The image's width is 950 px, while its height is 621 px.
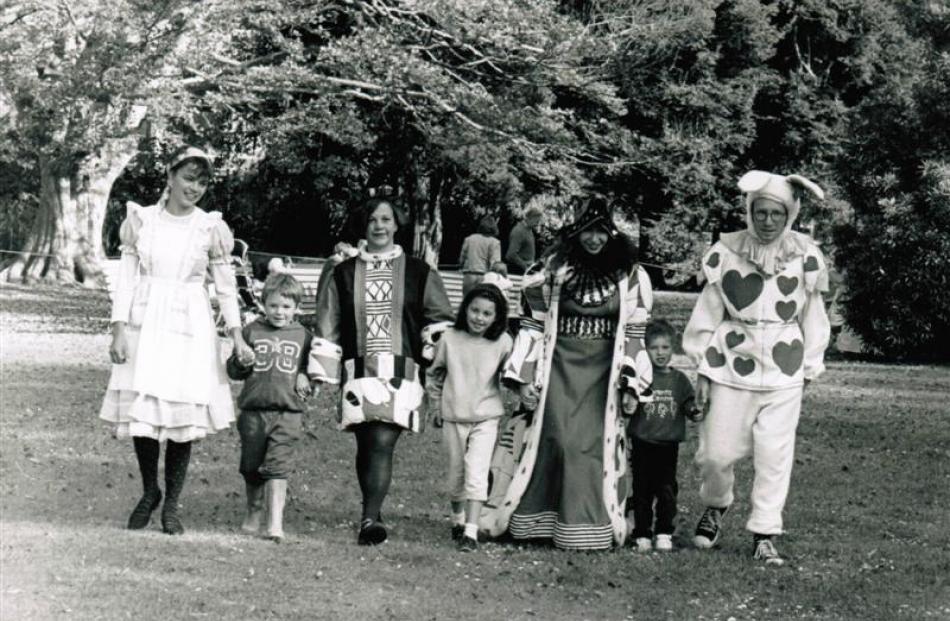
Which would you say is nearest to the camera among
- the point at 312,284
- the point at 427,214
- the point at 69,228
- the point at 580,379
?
the point at 580,379

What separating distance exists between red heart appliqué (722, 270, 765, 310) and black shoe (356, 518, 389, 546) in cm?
213

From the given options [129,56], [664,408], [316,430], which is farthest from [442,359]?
[129,56]

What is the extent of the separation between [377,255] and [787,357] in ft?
7.04

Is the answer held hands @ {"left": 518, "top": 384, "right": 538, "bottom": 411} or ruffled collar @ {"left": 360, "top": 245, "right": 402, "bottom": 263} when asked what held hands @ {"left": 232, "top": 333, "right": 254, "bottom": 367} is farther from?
held hands @ {"left": 518, "top": 384, "right": 538, "bottom": 411}

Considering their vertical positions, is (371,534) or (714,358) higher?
(714,358)

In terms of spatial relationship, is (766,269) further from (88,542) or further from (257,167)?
(257,167)

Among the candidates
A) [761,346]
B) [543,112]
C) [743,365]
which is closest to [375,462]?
[743,365]

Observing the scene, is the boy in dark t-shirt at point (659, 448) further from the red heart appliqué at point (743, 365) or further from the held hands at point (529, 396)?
the held hands at point (529, 396)

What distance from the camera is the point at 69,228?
3150cm

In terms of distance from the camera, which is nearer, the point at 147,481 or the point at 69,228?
the point at 147,481

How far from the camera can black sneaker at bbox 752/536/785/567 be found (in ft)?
23.1

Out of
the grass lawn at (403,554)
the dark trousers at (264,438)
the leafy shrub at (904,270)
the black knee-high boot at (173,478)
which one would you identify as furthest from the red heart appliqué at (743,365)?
the leafy shrub at (904,270)

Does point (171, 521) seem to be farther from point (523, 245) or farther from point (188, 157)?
point (523, 245)

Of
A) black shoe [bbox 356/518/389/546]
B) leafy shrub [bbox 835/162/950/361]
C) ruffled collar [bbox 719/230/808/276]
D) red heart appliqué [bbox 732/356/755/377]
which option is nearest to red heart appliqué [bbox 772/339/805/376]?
red heart appliqué [bbox 732/356/755/377]
